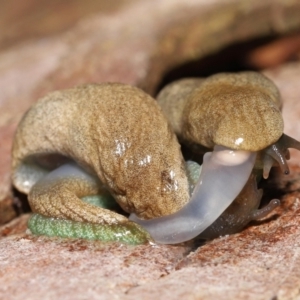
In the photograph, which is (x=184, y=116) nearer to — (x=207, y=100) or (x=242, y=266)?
(x=207, y=100)

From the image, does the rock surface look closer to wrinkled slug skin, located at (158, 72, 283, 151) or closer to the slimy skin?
the slimy skin

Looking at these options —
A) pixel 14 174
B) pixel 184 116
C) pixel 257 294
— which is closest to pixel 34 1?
pixel 14 174

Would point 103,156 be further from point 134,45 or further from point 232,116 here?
point 134,45

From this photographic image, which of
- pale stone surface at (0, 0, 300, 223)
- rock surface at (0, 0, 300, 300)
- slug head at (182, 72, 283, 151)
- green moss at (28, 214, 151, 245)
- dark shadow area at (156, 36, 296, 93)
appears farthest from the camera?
dark shadow area at (156, 36, 296, 93)

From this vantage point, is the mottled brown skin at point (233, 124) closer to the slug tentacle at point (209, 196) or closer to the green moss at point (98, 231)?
the slug tentacle at point (209, 196)

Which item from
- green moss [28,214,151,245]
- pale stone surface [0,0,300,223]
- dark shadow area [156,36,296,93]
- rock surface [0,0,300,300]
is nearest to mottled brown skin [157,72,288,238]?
rock surface [0,0,300,300]

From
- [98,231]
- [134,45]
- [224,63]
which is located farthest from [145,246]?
[224,63]
